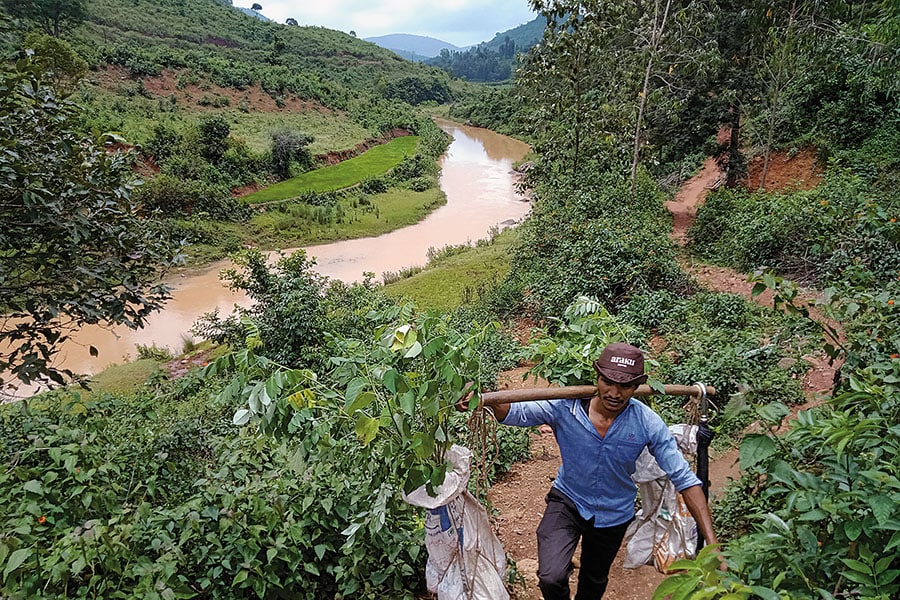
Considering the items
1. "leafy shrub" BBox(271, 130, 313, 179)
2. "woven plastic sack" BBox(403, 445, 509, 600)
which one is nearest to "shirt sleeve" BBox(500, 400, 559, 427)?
"woven plastic sack" BBox(403, 445, 509, 600)

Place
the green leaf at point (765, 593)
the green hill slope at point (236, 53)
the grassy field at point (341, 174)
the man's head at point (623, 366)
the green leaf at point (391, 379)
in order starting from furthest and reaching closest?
the green hill slope at point (236, 53), the grassy field at point (341, 174), the man's head at point (623, 366), the green leaf at point (391, 379), the green leaf at point (765, 593)

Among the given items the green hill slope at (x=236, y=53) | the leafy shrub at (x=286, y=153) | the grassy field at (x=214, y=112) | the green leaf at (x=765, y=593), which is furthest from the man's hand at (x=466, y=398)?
the green hill slope at (x=236, y=53)

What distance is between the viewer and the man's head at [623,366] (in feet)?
6.15

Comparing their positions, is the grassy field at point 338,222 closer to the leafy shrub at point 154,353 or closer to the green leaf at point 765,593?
the leafy shrub at point 154,353

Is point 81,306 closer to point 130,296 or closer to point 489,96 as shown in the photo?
point 130,296

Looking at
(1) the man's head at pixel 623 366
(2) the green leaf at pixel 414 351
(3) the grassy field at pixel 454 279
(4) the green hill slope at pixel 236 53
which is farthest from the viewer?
(4) the green hill slope at pixel 236 53

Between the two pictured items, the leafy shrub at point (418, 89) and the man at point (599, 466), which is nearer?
the man at point (599, 466)

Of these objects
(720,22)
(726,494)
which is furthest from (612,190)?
(726,494)

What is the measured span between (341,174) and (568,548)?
1134 inches

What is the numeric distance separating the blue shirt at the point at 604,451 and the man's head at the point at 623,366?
168 millimetres

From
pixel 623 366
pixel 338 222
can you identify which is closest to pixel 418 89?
pixel 338 222

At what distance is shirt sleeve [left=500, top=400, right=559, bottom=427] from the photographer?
2039mm

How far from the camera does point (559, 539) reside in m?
2.04

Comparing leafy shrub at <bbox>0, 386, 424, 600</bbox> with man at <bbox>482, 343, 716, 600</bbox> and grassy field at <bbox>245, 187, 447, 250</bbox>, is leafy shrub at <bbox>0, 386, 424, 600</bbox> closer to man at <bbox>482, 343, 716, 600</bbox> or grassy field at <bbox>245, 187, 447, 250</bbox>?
man at <bbox>482, 343, 716, 600</bbox>
